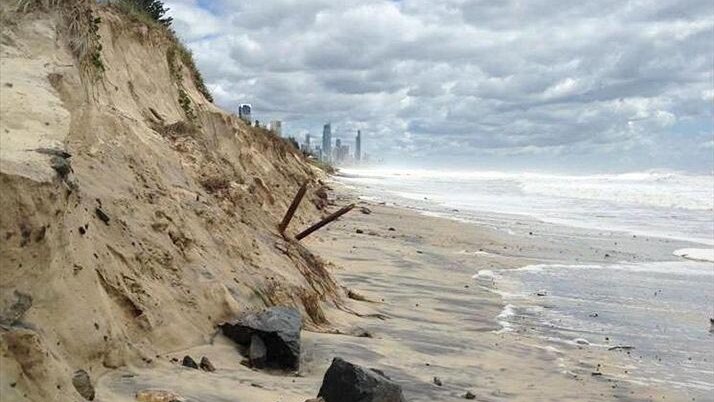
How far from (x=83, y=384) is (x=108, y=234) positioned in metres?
2.20

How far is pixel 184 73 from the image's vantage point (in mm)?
17172

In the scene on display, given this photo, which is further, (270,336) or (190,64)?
(190,64)

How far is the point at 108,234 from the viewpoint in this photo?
20.5 feet

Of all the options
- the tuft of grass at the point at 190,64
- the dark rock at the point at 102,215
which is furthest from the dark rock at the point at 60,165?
the tuft of grass at the point at 190,64

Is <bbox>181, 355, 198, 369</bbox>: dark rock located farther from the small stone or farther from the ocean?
the ocean

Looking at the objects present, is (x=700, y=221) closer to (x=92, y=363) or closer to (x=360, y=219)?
(x=360, y=219)

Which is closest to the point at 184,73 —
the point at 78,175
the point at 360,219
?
the point at 360,219

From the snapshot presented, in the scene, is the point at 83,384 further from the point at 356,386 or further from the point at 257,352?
the point at 257,352

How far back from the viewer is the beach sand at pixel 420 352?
218 inches

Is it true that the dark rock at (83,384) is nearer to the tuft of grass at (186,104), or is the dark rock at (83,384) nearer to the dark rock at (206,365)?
the dark rock at (206,365)

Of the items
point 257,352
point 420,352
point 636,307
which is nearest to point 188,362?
point 257,352

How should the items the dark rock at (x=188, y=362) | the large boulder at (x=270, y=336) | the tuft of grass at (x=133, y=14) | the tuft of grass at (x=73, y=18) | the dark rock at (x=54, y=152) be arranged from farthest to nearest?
the tuft of grass at (x=133, y=14) → the large boulder at (x=270, y=336) → the dark rock at (x=188, y=362) → the tuft of grass at (x=73, y=18) → the dark rock at (x=54, y=152)

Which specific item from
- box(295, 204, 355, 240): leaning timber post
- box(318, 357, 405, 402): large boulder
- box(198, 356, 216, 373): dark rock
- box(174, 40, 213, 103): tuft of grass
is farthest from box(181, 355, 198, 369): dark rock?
box(174, 40, 213, 103): tuft of grass

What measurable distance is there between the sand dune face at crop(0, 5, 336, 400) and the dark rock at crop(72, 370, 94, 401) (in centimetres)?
10
